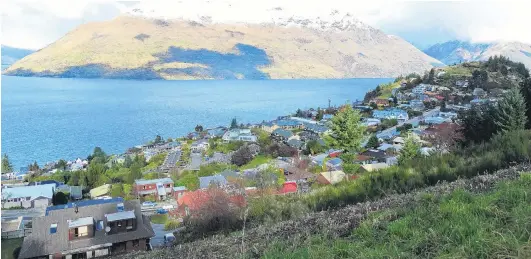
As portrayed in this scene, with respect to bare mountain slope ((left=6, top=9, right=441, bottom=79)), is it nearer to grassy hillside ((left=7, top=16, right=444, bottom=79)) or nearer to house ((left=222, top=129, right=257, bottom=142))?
grassy hillside ((left=7, top=16, right=444, bottom=79))

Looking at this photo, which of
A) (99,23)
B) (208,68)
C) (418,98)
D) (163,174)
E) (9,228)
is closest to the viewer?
(9,228)

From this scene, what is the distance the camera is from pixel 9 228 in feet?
55.5

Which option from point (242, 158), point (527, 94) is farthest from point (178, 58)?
point (527, 94)

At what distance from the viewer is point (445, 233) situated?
2287mm

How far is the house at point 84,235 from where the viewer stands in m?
10.5

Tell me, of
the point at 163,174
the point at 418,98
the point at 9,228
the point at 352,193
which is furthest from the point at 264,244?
the point at 418,98

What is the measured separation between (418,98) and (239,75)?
115652 millimetres

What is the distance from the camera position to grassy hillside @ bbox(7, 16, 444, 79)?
5591 inches

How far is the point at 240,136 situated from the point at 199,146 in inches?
153

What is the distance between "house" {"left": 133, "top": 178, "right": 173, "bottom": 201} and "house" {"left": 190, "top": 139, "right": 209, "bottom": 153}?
10538mm

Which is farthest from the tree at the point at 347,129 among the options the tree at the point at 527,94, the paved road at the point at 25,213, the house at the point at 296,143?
the house at the point at 296,143

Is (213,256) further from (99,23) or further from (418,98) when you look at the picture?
(99,23)

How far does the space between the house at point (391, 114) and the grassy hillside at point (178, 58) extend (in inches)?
4183

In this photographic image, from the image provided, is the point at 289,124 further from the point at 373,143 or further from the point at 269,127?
the point at 373,143
